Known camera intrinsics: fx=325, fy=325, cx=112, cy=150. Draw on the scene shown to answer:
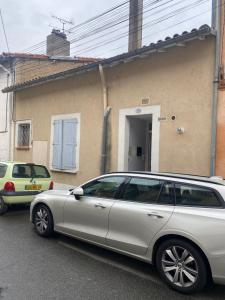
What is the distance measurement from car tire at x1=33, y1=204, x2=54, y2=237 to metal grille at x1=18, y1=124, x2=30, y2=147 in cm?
696

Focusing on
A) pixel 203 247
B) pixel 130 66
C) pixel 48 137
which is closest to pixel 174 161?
pixel 130 66

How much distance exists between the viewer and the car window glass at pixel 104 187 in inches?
193

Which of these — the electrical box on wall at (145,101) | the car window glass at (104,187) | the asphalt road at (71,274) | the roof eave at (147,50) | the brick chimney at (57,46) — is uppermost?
the brick chimney at (57,46)

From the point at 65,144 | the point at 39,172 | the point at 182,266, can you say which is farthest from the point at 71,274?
the point at 65,144

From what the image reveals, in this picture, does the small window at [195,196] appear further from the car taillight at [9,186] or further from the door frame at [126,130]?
the car taillight at [9,186]

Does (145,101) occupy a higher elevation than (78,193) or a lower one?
higher

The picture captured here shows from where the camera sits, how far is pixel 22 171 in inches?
316

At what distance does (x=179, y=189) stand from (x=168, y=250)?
2.52 ft

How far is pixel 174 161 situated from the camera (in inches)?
299

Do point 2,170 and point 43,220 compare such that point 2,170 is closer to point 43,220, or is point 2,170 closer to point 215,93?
point 43,220

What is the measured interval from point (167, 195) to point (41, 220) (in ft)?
9.04

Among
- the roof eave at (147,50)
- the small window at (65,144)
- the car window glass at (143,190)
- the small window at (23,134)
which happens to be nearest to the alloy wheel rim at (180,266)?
the car window glass at (143,190)

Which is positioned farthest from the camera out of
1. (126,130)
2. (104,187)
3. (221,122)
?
(126,130)

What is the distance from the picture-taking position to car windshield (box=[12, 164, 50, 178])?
7905mm
